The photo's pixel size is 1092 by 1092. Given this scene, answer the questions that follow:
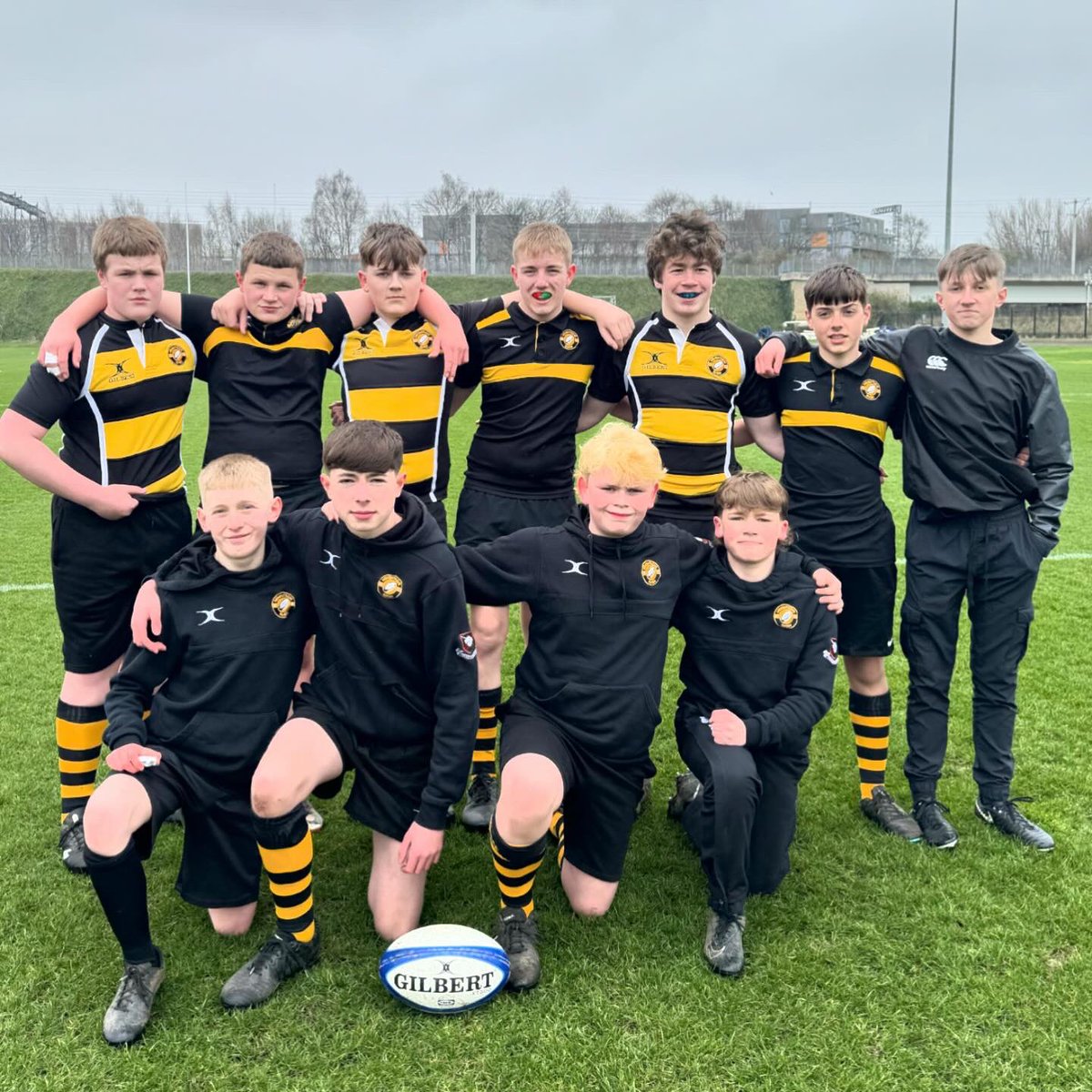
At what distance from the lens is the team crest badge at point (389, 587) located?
2754mm

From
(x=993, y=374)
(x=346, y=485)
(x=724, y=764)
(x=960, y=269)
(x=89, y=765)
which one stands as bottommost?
(x=89, y=765)

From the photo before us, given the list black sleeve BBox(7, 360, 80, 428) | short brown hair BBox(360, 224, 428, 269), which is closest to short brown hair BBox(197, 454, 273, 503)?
black sleeve BBox(7, 360, 80, 428)

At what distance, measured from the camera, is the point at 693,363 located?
3627 mm

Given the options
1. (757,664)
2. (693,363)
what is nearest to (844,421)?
(693,363)

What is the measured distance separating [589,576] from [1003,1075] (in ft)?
5.25

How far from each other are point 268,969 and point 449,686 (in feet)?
2.83

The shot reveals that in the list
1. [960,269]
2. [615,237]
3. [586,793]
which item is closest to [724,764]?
[586,793]

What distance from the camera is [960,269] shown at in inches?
128

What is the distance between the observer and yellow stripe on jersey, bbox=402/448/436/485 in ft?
11.8

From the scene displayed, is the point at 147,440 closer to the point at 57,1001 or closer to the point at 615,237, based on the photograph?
the point at 57,1001

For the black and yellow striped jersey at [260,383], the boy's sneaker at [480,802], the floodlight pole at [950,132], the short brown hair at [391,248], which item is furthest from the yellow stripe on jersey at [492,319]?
the floodlight pole at [950,132]

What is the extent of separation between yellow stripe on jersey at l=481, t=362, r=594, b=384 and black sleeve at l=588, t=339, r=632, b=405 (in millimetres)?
83

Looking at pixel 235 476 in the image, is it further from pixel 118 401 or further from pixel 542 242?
pixel 542 242

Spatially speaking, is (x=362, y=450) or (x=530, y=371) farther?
(x=530, y=371)
